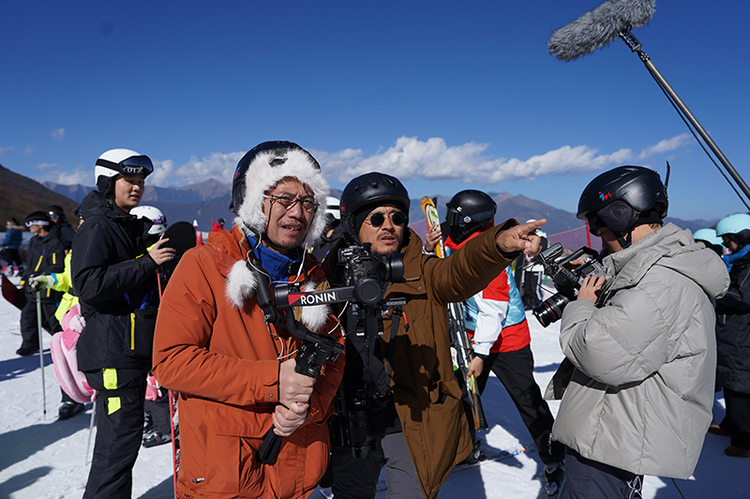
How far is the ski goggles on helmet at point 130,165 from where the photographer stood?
327 centimetres

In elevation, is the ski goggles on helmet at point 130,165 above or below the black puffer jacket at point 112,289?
above

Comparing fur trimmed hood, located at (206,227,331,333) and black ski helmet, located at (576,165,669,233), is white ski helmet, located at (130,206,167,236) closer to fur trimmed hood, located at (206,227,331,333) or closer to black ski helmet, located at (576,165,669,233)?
fur trimmed hood, located at (206,227,331,333)

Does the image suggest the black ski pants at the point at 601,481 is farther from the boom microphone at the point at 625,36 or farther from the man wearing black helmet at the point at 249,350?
the boom microphone at the point at 625,36

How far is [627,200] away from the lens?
2432 millimetres

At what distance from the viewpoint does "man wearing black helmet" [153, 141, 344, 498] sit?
5.38ft

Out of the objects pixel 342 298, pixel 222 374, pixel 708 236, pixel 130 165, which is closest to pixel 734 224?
pixel 708 236

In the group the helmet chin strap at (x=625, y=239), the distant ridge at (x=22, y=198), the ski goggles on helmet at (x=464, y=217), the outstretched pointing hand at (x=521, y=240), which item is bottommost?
the helmet chin strap at (x=625, y=239)

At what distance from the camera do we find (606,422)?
7.16ft

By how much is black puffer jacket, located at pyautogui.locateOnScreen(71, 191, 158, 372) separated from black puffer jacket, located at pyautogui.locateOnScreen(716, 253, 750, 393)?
225 inches

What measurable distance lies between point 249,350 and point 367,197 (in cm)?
159

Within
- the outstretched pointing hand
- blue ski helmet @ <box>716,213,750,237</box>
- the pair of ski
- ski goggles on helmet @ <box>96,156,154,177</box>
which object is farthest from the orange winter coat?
blue ski helmet @ <box>716,213,750,237</box>

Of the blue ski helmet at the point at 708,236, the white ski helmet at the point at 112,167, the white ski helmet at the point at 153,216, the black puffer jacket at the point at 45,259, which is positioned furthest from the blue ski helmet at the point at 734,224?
the black puffer jacket at the point at 45,259

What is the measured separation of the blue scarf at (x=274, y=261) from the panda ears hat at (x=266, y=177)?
0.28 ft

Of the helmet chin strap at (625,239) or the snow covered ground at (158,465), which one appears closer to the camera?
the helmet chin strap at (625,239)
